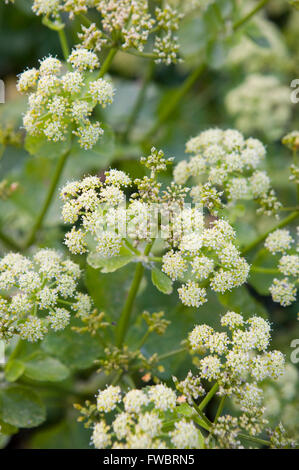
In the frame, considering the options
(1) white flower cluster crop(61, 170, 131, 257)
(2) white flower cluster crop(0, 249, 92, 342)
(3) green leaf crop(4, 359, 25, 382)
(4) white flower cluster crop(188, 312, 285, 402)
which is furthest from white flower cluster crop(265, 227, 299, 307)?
(3) green leaf crop(4, 359, 25, 382)

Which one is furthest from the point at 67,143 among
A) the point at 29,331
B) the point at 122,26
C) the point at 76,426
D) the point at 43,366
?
the point at 76,426

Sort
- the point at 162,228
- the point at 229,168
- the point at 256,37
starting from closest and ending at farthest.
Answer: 1. the point at 162,228
2. the point at 229,168
3. the point at 256,37

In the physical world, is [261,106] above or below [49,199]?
below

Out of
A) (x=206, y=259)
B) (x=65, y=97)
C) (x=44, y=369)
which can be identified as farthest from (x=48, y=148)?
(x=44, y=369)

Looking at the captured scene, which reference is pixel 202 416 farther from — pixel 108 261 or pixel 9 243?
pixel 9 243

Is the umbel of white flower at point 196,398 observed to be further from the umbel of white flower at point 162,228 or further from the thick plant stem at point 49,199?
the thick plant stem at point 49,199

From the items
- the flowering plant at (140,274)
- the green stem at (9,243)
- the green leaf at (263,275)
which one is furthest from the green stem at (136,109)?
the green leaf at (263,275)

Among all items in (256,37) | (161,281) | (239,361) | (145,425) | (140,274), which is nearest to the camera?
(145,425)

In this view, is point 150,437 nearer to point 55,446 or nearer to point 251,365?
point 251,365
